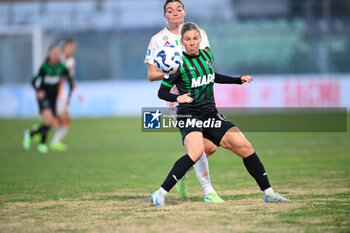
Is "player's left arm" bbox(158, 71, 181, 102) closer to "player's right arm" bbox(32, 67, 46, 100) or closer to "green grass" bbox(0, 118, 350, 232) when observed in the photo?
"green grass" bbox(0, 118, 350, 232)

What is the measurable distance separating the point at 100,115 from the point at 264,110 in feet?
22.4

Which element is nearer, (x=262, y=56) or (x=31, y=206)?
(x=31, y=206)

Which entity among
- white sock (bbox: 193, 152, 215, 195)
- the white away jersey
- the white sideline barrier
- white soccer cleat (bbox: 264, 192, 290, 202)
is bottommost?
the white sideline barrier

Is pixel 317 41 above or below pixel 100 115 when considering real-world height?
above

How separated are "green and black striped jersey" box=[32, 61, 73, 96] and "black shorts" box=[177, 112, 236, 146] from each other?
8.58m

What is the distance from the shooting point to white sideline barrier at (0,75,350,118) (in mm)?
26031

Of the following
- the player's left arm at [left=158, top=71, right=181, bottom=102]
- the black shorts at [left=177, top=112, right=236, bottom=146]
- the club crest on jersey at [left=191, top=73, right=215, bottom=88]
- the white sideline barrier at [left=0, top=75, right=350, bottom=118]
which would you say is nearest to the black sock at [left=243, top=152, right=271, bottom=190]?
the black shorts at [left=177, top=112, right=236, bottom=146]

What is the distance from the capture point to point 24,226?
6.16 meters

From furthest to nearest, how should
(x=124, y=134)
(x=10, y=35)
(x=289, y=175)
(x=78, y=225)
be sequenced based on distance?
(x=10, y=35) → (x=124, y=134) → (x=289, y=175) → (x=78, y=225)

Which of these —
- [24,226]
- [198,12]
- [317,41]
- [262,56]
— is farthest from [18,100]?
[24,226]

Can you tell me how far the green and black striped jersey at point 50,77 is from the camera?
1531 centimetres

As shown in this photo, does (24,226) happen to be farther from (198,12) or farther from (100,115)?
(198,12)

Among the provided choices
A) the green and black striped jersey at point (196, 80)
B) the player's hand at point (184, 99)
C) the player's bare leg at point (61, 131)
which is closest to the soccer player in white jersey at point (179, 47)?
the green and black striped jersey at point (196, 80)

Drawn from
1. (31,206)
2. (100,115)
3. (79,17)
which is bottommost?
(100,115)
